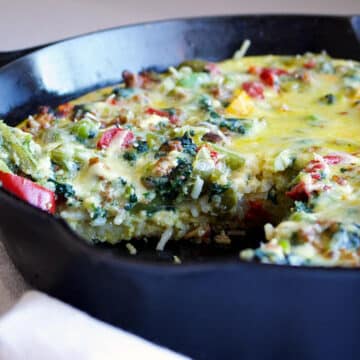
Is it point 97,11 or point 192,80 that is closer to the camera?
point 192,80

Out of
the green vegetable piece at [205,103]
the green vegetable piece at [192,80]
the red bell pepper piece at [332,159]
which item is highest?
the green vegetable piece at [192,80]

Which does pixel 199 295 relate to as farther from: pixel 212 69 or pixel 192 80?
pixel 212 69

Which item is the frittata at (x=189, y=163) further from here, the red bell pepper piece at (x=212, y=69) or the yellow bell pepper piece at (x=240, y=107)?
the red bell pepper piece at (x=212, y=69)

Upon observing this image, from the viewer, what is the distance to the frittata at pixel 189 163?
2947mm

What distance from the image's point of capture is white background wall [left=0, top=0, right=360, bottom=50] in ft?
20.3

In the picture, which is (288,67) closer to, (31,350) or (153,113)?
(153,113)

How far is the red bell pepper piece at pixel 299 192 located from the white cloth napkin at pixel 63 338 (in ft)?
3.40

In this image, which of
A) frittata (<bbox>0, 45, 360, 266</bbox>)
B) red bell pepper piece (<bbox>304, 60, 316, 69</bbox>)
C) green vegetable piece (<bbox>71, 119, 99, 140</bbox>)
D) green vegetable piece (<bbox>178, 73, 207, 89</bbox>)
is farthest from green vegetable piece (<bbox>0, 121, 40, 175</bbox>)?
red bell pepper piece (<bbox>304, 60, 316, 69</bbox>)

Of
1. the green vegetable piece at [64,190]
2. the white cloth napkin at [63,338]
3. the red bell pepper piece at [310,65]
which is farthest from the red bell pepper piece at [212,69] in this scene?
the white cloth napkin at [63,338]

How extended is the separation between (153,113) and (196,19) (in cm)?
105

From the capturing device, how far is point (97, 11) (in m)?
6.61

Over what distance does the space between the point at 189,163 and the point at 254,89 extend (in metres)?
0.92

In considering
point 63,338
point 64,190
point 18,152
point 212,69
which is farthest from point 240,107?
point 63,338

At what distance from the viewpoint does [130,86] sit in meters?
3.96
